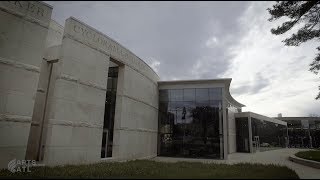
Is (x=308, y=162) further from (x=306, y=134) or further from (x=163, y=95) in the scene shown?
(x=306, y=134)

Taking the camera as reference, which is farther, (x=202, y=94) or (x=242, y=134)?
(x=242, y=134)

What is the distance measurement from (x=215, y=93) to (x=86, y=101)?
15562 millimetres

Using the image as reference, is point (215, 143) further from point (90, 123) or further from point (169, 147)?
point (90, 123)

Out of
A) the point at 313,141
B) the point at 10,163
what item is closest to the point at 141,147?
the point at 10,163

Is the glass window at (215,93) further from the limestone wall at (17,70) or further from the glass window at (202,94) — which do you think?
the limestone wall at (17,70)

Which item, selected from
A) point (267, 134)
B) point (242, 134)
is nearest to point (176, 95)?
point (242, 134)

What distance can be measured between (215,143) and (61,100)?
17.0 meters

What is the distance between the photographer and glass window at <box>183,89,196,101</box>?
29.5 m

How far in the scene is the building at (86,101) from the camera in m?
14.2

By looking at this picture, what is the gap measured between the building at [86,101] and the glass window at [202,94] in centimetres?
10

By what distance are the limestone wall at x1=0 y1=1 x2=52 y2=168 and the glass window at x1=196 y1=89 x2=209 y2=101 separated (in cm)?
1804

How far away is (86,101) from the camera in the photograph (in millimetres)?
17766

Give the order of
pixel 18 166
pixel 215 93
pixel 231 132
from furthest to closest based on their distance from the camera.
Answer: pixel 231 132, pixel 215 93, pixel 18 166

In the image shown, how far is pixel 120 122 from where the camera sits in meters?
21.0
